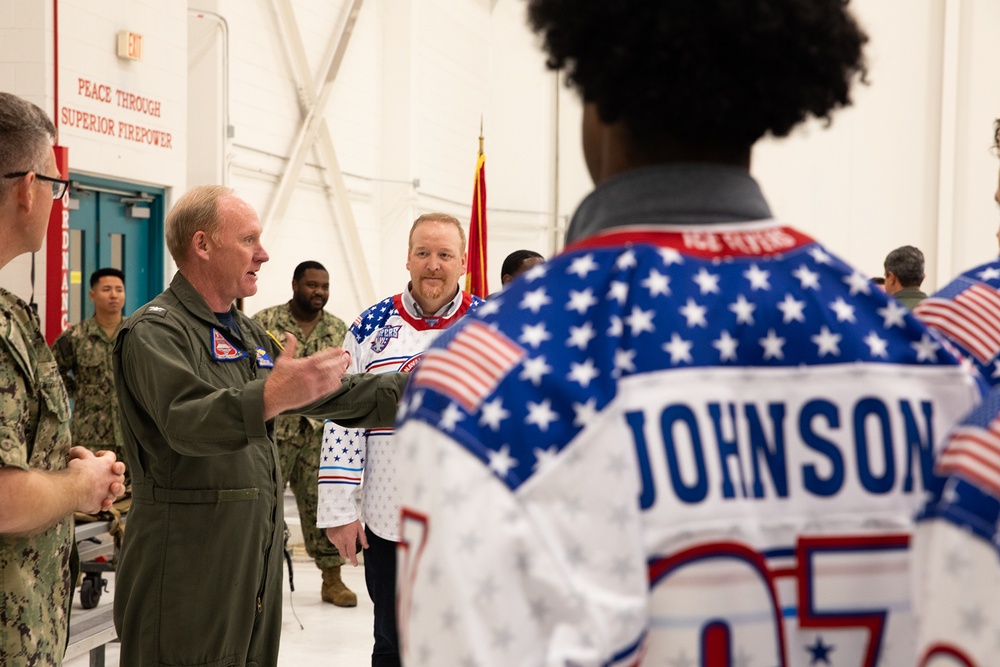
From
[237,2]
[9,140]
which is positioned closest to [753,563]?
[9,140]

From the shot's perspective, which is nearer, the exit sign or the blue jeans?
the blue jeans

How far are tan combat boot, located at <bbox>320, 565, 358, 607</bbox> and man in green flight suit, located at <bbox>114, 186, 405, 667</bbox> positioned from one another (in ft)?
10.7

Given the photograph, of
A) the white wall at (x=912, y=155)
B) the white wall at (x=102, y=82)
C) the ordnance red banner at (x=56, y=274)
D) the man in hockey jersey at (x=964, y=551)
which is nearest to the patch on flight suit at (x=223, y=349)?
the man in hockey jersey at (x=964, y=551)

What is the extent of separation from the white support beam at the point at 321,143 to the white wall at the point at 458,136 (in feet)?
0.12

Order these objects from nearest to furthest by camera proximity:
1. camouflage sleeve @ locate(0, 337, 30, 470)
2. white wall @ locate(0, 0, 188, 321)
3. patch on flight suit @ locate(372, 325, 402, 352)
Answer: camouflage sleeve @ locate(0, 337, 30, 470) → patch on flight suit @ locate(372, 325, 402, 352) → white wall @ locate(0, 0, 188, 321)

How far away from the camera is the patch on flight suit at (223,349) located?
2898 mm

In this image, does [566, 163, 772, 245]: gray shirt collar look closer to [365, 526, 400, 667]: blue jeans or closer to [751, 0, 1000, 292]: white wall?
[365, 526, 400, 667]: blue jeans

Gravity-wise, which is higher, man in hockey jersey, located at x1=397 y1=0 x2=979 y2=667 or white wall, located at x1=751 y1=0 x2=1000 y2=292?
white wall, located at x1=751 y1=0 x2=1000 y2=292

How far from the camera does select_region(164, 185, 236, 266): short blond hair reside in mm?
2996

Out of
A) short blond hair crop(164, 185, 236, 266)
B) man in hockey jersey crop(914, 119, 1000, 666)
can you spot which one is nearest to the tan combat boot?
short blond hair crop(164, 185, 236, 266)

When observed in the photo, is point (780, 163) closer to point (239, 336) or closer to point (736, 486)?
point (239, 336)

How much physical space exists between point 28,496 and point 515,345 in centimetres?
133

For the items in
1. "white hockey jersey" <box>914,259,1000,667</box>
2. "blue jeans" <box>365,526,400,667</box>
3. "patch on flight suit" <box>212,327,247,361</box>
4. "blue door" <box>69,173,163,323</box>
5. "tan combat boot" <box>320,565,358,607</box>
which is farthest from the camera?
"blue door" <box>69,173,163,323</box>

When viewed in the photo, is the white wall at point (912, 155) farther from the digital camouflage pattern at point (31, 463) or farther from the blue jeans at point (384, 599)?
the digital camouflage pattern at point (31, 463)
